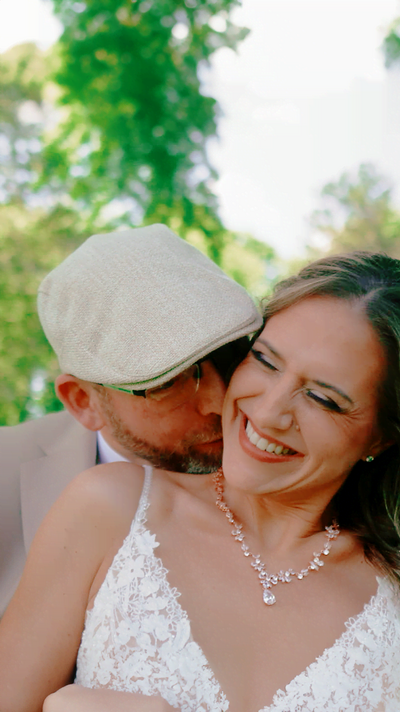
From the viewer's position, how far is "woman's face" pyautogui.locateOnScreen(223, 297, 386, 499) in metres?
1.97

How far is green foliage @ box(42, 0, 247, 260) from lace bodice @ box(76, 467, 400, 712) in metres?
4.47

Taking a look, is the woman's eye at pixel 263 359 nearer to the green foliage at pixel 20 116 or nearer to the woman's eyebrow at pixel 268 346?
the woman's eyebrow at pixel 268 346

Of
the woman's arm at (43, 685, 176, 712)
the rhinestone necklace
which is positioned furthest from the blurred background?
the woman's arm at (43, 685, 176, 712)

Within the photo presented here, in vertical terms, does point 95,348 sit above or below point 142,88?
below

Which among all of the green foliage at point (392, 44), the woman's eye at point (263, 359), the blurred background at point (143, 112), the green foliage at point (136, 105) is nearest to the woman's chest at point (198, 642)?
the woman's eye at point (263, 359)

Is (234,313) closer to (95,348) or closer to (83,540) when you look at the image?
(95,348)

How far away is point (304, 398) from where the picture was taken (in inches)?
78.5

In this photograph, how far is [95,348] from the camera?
90.7 inches

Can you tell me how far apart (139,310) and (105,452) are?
45.7 inches

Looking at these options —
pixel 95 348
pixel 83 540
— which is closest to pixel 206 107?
pixel 95 348

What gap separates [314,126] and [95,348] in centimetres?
572

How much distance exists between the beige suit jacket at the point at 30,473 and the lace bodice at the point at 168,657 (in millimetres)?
845

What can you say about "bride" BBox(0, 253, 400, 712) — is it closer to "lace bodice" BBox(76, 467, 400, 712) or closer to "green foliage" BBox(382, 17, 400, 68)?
"lace bodice" BBox(76, 467, 400, 712)

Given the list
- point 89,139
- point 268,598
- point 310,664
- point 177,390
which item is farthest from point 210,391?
point 89,139
